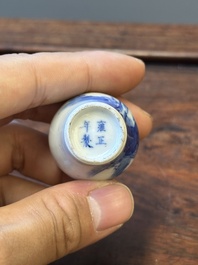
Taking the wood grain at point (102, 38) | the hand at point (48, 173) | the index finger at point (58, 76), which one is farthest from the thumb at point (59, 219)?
the wood grain at point (102, 38)

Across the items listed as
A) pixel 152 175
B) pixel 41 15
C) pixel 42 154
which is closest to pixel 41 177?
pixel 42 154

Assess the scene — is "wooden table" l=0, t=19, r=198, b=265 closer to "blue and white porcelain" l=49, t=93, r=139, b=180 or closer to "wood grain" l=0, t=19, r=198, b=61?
"wood grain" l=0, t=19, r=198, b=61

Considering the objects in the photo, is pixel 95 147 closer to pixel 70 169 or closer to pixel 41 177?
pixel 70 169

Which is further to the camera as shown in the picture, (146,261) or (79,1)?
(79,1)

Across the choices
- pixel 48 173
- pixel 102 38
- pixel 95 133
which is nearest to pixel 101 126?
pixel 95 133

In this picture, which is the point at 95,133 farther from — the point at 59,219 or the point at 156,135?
the point at 156,135

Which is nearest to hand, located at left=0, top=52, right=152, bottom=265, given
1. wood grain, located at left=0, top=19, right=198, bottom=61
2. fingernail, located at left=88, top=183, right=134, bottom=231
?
fingernail, located at left=88, top=183, right=134, bottom=231

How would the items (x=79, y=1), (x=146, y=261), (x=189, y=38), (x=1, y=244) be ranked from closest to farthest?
1. (x=1, y=244)
2. (x=146, y=261)
3. (x=189, y=38)
4. (x=79, y=1)
